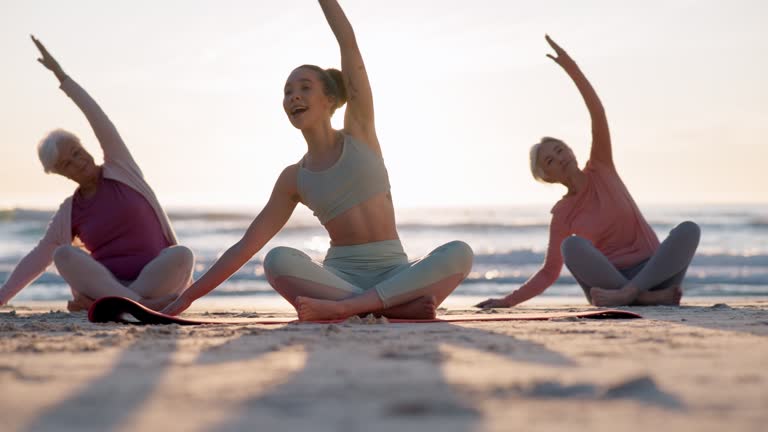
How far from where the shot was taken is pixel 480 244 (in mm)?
17297

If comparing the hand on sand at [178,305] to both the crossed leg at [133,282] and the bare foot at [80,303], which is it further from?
the bare foot at [80,303]

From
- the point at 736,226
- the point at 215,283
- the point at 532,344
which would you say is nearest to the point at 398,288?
the point at 215,283

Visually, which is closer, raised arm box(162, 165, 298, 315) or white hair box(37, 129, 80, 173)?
raised arm box(162, 165, 298, 315)

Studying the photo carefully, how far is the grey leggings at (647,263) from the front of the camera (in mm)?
4910

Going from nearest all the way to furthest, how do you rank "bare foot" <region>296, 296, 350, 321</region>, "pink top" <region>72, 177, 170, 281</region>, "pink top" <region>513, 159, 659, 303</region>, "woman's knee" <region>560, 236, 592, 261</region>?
"bare foot" <region>296, 296, 350, 321</region>, "pink top" <region>72, 177, 170, 281</region>, "woman's knee" <region>560, 236, 592, 261</region>, "pink top" <region>513, 159, 659, 303</region>

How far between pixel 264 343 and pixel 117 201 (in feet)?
8.22

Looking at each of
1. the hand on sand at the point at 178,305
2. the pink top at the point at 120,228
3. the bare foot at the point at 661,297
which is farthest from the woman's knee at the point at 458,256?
the pink top at the point at 120,228

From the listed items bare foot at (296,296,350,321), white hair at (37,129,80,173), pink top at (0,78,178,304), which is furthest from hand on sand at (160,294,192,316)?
white hair at (37,129,80,173)

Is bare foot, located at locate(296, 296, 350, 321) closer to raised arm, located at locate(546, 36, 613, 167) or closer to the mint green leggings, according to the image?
the mint green leggings

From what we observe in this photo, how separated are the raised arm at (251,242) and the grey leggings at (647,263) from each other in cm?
195

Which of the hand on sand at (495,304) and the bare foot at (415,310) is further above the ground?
the bare foot at (415,310)

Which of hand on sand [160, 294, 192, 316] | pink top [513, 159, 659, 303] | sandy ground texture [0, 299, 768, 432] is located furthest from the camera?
pink top [513, 159, 659, 303]

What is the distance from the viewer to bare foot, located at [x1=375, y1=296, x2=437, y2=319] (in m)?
3.48

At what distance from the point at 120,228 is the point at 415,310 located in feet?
6.73
